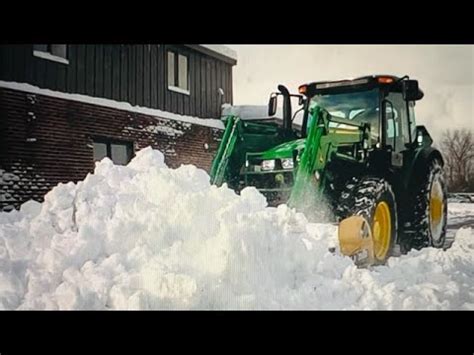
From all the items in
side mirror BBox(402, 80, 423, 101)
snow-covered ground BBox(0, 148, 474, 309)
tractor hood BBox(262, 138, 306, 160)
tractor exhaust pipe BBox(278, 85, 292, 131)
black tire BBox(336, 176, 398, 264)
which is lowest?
snow-covered ground BBox(0, 148, 474, 309)

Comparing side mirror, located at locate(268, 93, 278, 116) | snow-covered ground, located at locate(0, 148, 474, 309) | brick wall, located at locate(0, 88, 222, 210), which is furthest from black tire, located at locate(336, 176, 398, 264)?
brick wall, located at locate(0, 88, 222, 210)

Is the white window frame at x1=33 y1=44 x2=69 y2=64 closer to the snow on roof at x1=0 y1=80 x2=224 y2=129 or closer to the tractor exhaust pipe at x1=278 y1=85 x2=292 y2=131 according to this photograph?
the snow on roof at x1=0 y1=80 x2=224 y2=129

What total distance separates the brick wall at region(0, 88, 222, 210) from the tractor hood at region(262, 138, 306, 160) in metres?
0.36

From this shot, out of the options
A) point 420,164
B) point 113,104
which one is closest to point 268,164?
point 420,164

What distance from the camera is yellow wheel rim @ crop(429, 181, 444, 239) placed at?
3.70 meters

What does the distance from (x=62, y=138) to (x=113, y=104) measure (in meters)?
0.41

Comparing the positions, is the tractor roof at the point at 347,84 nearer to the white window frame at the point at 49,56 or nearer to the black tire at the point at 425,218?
the black tire at the point at 425,218

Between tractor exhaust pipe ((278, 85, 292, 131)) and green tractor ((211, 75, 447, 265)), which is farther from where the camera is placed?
tractor exhaust pipe ((278, 85, 292, 131))

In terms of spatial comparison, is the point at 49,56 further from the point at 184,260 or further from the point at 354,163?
the point at 354,163

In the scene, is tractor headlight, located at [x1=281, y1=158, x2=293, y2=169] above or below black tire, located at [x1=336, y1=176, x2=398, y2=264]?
above

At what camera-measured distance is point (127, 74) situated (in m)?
3.83
